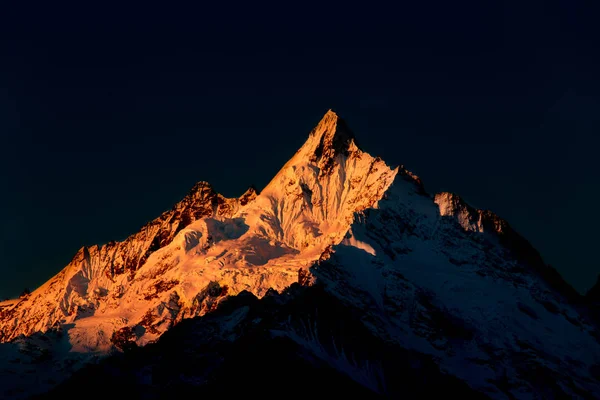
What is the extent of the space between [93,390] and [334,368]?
4443 centimetres

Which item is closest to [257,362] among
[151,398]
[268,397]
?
[268,397]

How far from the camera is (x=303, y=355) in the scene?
190250mm

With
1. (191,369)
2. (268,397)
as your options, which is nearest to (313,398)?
(268,397)

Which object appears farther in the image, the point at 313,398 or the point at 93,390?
the point at 93,390

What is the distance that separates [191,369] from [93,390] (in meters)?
18.4

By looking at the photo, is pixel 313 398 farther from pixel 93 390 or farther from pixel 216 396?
pixel 93 390

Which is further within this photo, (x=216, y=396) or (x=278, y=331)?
(x=278, y=331)

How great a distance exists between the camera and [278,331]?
197m

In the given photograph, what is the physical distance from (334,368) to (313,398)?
13.1 meters

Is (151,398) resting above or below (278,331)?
below

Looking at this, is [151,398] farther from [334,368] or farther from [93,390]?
[334,368]

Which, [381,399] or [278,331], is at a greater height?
[278,331]

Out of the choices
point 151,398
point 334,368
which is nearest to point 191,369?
point 151,398

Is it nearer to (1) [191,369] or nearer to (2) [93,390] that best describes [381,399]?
(1) [191,369]
